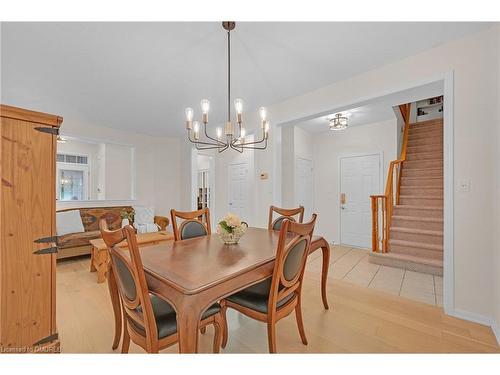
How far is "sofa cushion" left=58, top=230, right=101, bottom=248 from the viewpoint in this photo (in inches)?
140

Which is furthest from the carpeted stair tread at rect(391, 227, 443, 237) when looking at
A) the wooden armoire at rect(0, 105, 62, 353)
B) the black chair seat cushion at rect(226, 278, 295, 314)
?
the wooden armoire at rect(0, 105, 62, 353)

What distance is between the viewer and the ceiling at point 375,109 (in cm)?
243

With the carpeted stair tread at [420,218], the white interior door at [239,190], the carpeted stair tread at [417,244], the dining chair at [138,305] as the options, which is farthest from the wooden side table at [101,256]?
the carpeted stair tread at [420,218]

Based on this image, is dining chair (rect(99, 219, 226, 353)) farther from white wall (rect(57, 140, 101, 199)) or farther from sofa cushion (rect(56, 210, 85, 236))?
white wall (rect(57, 140, 101, 199))

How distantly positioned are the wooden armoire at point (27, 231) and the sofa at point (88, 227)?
205cm

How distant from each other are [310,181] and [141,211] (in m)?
3.86

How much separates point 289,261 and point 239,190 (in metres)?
Result: 3.98

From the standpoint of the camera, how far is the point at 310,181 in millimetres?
5336

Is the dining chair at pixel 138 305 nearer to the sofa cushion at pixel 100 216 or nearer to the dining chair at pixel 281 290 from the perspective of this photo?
the dining chair at pixel 281 290

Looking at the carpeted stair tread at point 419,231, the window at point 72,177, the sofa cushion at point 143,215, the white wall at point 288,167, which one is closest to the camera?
the carpeted stair tread at point 419,231

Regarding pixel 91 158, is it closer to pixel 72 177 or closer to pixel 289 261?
pixel 72 177

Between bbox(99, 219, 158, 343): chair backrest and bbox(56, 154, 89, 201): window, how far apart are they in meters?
6.97
